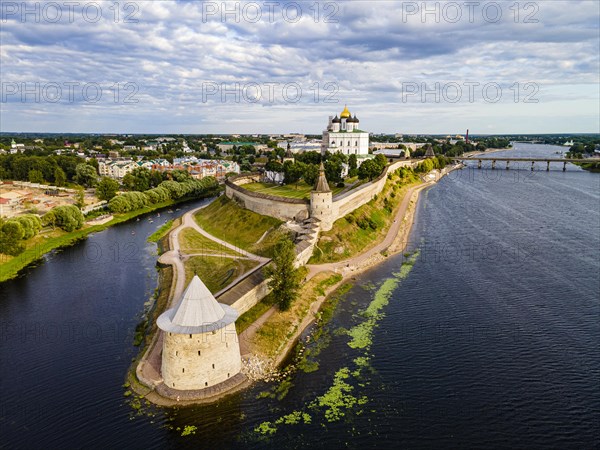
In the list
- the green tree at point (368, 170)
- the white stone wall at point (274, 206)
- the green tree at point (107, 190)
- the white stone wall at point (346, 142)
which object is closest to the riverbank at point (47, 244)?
the green tree at point (107, 190)

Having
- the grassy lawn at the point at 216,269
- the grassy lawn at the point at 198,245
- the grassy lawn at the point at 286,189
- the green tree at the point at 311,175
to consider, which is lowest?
the grassy lawn at the point at 216,269

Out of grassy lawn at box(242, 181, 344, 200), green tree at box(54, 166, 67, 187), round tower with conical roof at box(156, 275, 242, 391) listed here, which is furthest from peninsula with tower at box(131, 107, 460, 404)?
green tree at box(54, 166, 67, 187)

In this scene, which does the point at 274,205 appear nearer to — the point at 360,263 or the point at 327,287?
the point at 360,263

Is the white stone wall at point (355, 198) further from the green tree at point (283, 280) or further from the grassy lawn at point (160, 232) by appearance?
the grassy lawn at point (160, 232)

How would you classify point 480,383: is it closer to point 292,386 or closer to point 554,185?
point 292,386

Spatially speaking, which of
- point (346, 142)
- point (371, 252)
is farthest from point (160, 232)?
point (346, 142)

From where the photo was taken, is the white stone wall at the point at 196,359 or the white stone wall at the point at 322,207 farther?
the white stone wall at the point at 322,207
